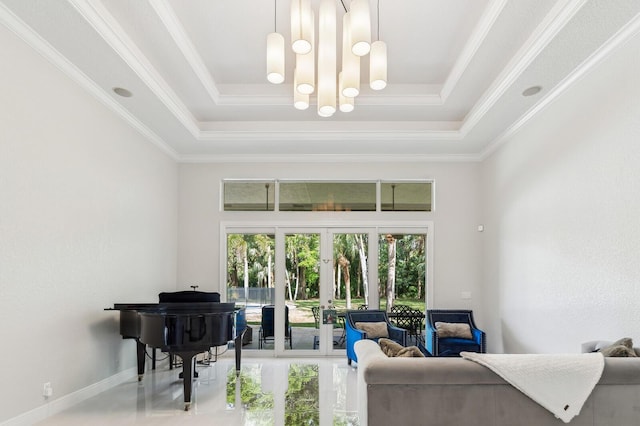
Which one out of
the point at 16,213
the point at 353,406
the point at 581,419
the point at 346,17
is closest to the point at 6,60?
the point at 16,213

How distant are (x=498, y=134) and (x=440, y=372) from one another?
15.3 ft

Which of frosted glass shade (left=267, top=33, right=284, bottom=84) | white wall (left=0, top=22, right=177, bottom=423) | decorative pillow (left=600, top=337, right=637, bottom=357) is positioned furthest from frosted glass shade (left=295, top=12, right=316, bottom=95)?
decorative pillow (left=600, top=337, right=637, bottom=357)

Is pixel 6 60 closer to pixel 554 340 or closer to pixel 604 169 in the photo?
pixel 604 169

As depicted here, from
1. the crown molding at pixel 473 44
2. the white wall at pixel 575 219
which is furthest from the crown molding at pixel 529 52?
the white wall at pixel 575 219

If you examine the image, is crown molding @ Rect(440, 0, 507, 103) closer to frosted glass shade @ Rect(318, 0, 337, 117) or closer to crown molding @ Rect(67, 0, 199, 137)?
frosted glass shade @ Rect(318, 0, 337, 117)

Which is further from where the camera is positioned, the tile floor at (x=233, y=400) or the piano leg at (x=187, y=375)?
the piano leg at (x=187, y=375)

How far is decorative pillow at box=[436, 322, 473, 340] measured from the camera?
6805mm

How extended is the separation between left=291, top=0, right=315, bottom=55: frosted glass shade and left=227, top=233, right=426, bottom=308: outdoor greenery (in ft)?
14.9

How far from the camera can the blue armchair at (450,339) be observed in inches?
261

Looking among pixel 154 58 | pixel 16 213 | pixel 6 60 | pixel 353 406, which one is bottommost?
pixel 353 406

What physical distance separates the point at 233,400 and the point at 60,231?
8.20ft

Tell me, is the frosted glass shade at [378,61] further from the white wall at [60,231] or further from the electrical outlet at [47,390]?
the electrical outlet at [47,390]

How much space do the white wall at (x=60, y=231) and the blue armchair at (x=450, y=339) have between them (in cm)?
422

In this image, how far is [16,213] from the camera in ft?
12.8
